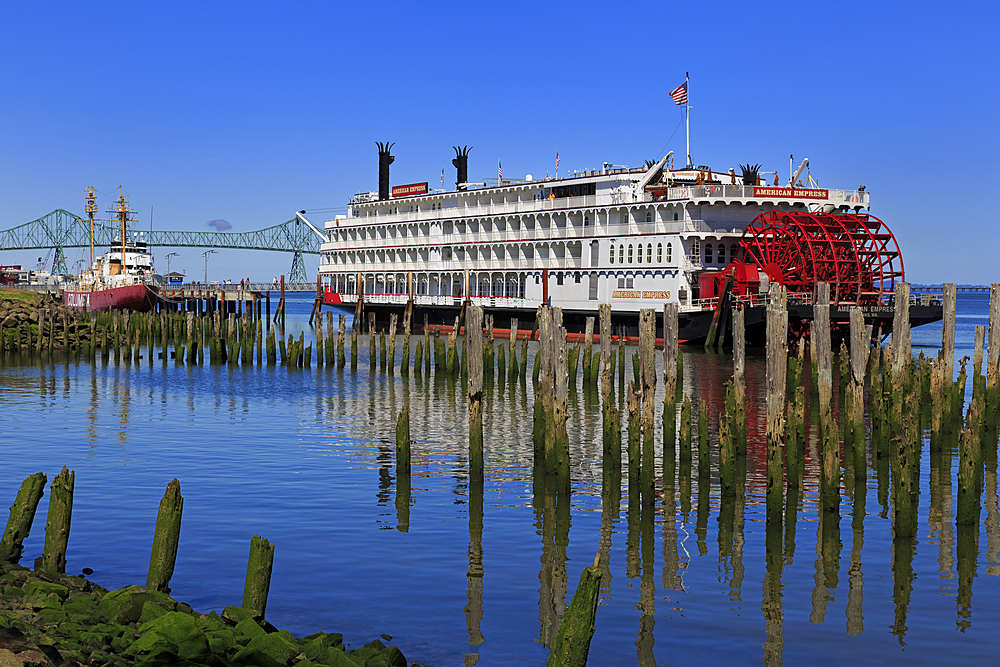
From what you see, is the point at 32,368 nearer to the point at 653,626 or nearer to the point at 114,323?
the point at 114,323

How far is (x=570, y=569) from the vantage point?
12648 mm

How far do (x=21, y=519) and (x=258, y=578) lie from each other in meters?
4.22

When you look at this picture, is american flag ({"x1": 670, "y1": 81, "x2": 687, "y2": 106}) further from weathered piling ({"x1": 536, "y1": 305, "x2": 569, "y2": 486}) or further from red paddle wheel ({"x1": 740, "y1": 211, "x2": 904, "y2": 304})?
weathered piling ({"x1": 536, "y1": 305, "x2": 569, "y2": 486})

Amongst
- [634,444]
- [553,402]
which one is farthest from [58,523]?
[634,444]

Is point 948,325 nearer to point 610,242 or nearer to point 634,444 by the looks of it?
point 634,444

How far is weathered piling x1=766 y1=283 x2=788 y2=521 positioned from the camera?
565 inches

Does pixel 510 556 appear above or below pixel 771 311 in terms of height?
below

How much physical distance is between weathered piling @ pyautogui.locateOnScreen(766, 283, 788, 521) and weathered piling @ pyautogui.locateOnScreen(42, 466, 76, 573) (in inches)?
372

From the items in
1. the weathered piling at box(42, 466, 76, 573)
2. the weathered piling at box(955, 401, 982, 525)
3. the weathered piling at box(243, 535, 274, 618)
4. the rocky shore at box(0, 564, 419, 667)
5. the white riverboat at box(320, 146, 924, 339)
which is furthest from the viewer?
the white riverboat at box(320, 146, 924, 339)

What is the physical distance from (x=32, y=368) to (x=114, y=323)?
36.2 feet

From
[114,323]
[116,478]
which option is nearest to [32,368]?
[114,323]

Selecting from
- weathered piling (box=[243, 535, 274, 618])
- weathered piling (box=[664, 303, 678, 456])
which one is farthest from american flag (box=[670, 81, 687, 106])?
weathered piling (box=[243, 535, 274, 618])

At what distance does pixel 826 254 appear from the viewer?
149 ft

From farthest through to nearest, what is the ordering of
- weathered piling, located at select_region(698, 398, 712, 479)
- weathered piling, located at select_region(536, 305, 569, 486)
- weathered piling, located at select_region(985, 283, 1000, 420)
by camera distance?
1. weathered piling, located at select_region(985, 283, 1000, 420)
2. weathered piling, located at select_region(698, 398, 712, 479)
3. weathered piling, located at select_region(536, 305, 569, 486)
